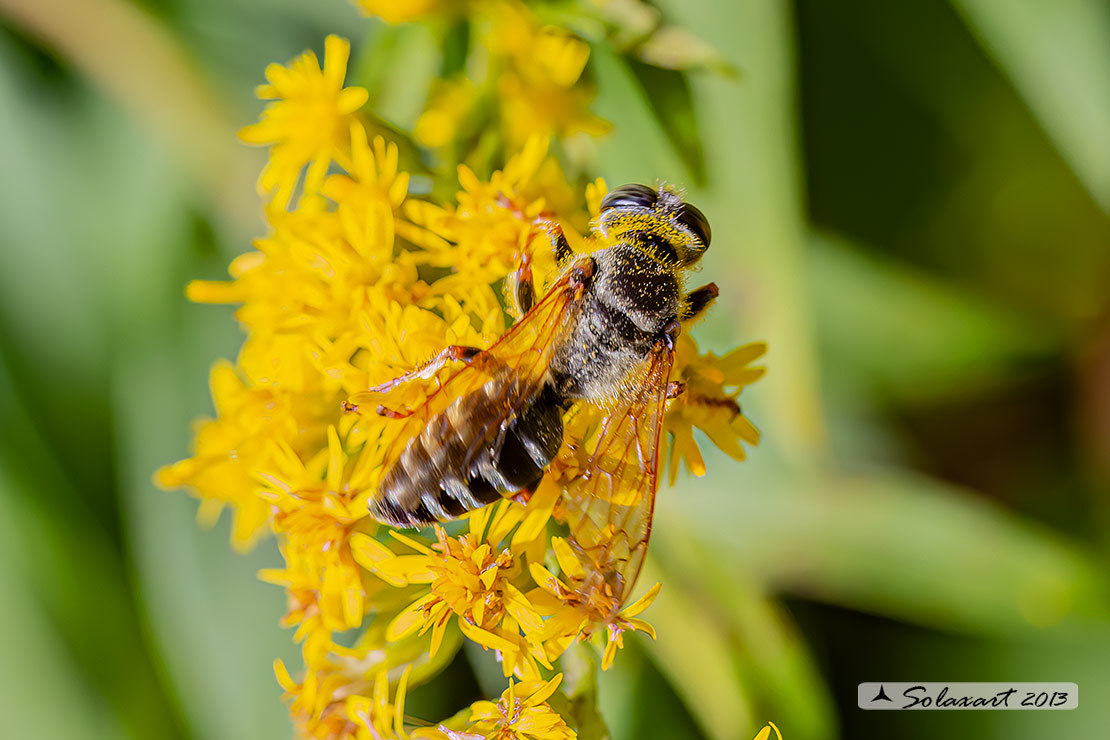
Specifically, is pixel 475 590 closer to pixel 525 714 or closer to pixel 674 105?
pixel 525 714

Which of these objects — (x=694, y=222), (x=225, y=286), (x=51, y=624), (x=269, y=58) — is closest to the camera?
(x=694, y=222)

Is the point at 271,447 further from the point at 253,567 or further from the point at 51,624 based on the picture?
the point at 51,624

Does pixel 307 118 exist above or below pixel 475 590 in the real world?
above

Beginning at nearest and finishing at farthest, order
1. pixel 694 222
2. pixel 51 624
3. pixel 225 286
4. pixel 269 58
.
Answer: pixel 694 222 → pixel 225 286 → pixel 51 624 → pixel 269 58

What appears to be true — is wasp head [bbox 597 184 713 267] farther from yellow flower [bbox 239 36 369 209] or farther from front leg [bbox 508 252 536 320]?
yellow flower [bbox 239 36 369 209]

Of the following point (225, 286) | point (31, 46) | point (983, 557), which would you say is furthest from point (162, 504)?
point (983, 557)

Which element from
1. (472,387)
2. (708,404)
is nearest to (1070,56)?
(708,404)
